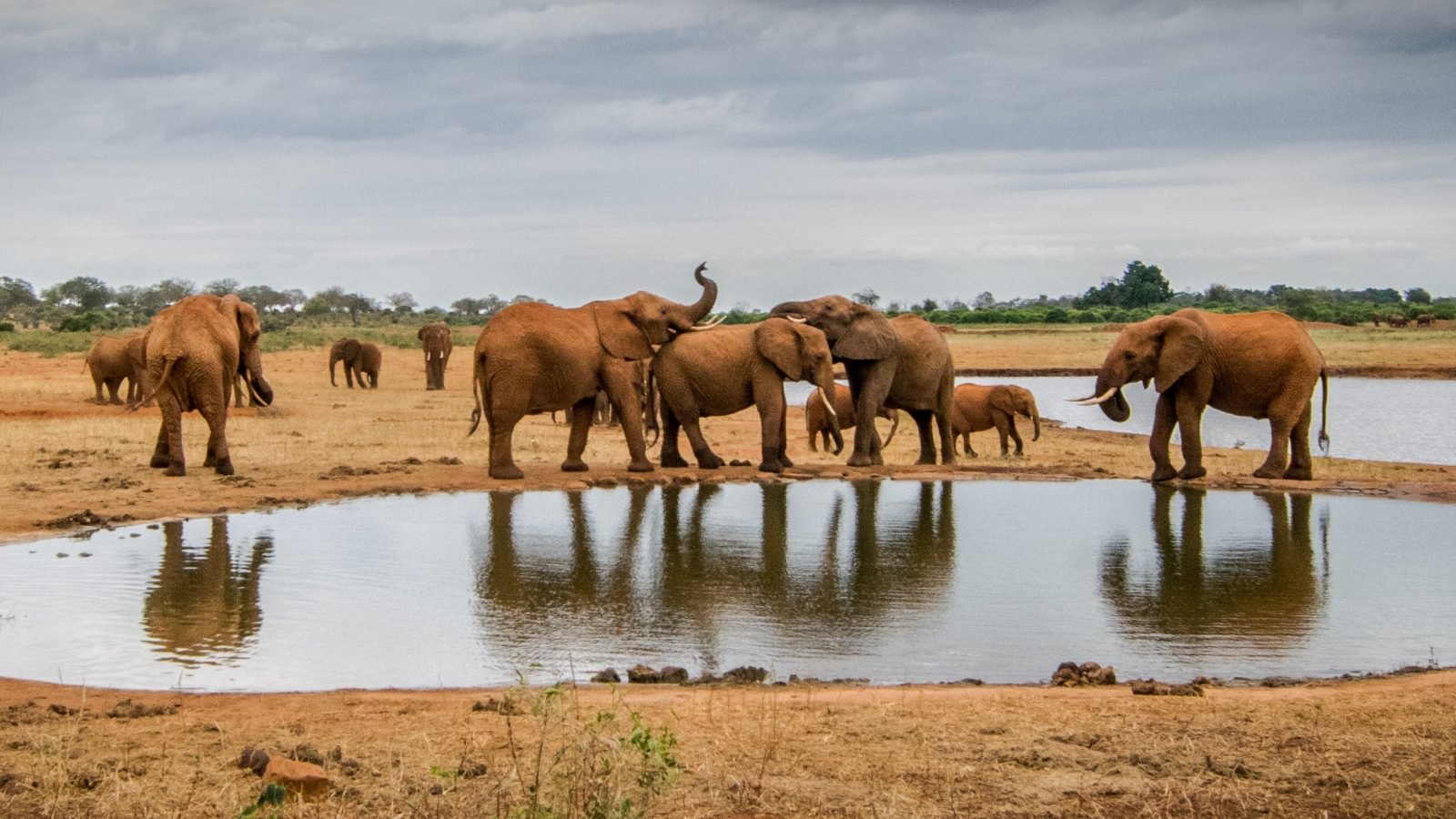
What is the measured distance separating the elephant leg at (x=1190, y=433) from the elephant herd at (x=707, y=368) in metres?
0.02

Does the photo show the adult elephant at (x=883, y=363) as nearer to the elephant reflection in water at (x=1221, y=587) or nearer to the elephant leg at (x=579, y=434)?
the elephant leg at (x=579, y=434)

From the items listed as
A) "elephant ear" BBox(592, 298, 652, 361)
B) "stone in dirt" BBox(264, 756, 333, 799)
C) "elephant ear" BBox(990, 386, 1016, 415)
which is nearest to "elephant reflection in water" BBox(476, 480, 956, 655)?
"elephant ear" BBox(592, 298, 652, 361)

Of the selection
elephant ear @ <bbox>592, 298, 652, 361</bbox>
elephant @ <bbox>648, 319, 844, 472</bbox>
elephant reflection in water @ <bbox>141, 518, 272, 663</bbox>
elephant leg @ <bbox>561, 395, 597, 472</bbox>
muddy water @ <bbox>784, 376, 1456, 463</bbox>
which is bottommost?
muddy water @ <bbox>784, 376, 1456, 463</bbox>

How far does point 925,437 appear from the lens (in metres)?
21.5

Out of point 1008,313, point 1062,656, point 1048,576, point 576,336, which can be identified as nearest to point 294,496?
point 576,336

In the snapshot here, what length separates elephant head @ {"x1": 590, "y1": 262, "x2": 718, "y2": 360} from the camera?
60.2 feet

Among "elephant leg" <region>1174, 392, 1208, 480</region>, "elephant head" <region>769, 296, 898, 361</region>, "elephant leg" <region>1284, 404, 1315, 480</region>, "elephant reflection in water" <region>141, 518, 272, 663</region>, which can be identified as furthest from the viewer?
"elephant head" <region>769, 296, 898, 361</region>

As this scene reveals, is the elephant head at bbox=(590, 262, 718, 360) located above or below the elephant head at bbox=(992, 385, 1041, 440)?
above

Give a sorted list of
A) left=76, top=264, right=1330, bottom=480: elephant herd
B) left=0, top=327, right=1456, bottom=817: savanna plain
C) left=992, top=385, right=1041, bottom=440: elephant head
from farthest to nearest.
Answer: left=992, top=385, right=1041, bottom=440: elephant head → left=76, top=264, right=1330, bottom=480: elephant herd → left=0, top=327, right=1456, bottom=817: savanna plain

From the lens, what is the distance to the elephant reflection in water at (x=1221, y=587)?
1017 centimetres

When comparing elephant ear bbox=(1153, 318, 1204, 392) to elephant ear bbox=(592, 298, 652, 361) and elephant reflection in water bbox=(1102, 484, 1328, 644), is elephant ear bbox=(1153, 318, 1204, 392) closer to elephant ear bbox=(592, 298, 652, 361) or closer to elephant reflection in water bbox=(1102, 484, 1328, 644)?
elephant reflection in water bbox=(1102, 484, 1328, 644)

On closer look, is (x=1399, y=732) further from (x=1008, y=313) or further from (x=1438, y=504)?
(x=1008, y=313)

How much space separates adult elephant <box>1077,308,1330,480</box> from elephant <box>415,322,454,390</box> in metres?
24.2

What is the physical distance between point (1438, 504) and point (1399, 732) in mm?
10341
